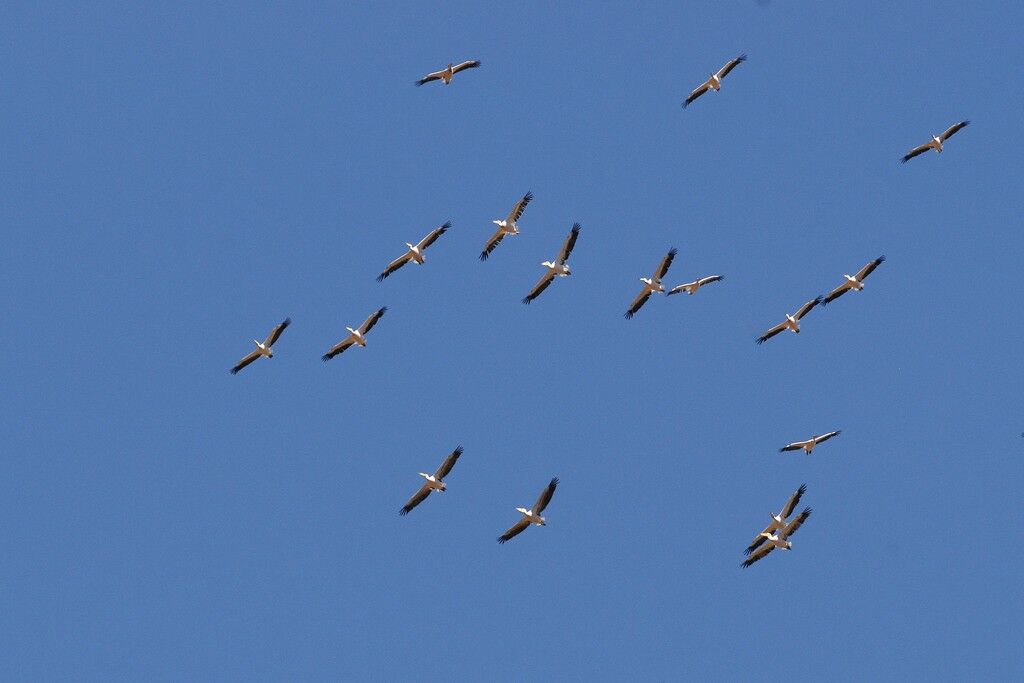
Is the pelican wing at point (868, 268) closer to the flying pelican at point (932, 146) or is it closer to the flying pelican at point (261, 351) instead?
the flying pelican at point (932, 146)

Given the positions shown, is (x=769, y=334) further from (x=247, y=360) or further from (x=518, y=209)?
(x=247, y=360)

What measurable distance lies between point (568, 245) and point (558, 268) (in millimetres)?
927

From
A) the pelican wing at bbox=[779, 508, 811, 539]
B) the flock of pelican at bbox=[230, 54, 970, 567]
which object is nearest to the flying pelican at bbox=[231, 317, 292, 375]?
the flock of pelican at bbox=[230, 54, 970, 567]

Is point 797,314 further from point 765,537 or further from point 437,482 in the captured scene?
point 437,482

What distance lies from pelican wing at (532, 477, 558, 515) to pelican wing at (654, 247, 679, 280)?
10.3 meters

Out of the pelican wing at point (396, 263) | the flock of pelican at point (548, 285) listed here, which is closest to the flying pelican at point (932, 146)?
the flock of pelican at point (548, 285)

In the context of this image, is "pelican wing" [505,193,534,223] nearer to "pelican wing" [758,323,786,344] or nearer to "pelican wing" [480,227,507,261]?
"pelican wing" [480,227,507,261]

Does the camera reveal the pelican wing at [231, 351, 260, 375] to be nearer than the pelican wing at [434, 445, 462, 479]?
No

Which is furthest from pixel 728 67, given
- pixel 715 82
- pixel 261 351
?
pixel 261 351

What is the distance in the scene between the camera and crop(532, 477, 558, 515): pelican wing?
5069 cm

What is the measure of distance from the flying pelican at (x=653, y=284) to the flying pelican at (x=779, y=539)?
9215 millimetres

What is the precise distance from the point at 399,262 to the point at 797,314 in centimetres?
1467

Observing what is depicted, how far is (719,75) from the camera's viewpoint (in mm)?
59469

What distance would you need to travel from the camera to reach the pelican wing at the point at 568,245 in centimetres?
5522
